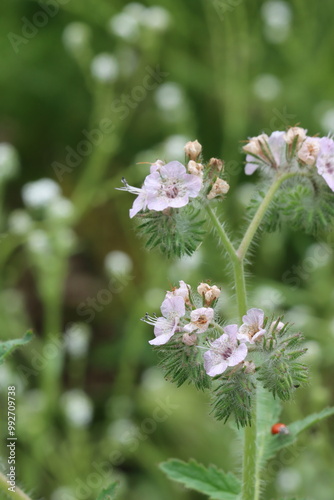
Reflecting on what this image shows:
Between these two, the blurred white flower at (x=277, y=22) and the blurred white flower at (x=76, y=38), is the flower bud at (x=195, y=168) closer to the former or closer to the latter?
the blurred white flower at (x=76, y=38)

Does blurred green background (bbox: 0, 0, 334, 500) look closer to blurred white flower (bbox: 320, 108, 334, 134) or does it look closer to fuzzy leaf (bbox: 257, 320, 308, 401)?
blurred white flower (bbox: 320, 108, 334, 134)

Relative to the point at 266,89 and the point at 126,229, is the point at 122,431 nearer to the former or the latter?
the point at 126,229

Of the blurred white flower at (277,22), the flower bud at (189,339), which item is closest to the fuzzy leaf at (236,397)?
the flower bud at (189,339)

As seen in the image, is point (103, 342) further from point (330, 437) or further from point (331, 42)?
point (331, 42)

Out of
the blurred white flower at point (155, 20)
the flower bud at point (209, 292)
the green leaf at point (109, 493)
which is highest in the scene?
the blurred white flower at point (155, 20)

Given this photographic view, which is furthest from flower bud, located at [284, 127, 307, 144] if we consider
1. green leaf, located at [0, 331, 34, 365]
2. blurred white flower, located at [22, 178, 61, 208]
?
blurred white flower, located at [22, 178, 61, 208]

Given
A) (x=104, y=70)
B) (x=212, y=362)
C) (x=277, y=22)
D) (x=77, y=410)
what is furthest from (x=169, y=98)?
(x=212, y=362)
